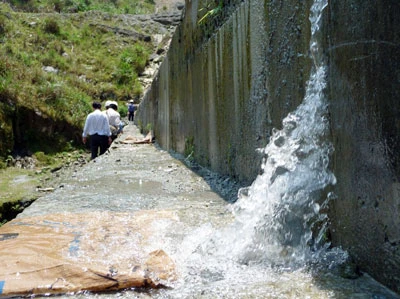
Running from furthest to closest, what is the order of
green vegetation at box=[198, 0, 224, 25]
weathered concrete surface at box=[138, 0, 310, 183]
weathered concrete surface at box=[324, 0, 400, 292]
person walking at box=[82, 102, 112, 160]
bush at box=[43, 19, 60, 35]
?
bush at box=[43, 19, 60, 35]
person walking at box=[82, 102, 112, 160]
green vegetation at box=[198, 0, 224, 25]
weathered concrete surface at box=[138, 0, 310, 183]
weathered concrete surface at box=[324, 0, 400, 292]

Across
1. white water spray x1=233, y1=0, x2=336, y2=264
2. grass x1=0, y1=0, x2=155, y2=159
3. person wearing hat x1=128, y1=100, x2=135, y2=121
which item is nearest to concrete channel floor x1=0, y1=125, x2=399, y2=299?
white water spray x1=233, y1=0, x2=336, y2=264

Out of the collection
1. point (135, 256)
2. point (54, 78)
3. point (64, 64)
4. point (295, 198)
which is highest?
point (64, 64)

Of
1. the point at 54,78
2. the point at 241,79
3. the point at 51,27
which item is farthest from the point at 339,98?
the point at 51,27

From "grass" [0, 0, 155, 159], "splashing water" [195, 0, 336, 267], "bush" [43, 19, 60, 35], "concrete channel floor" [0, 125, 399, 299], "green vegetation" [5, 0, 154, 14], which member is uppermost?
"green vegetation" [5, 0, 154, 14]

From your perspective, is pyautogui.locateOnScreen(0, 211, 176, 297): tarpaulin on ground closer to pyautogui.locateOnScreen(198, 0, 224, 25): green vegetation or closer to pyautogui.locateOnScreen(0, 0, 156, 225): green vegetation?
pyautogui.locateOnScreen(198, 0, 224, 25): green vegetation

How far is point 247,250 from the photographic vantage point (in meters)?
1.80

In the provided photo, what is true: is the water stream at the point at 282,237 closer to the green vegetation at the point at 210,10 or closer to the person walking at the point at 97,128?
the green vegetation at the point at 210,10

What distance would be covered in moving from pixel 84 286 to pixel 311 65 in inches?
50.3

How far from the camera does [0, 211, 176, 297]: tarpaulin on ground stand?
1.47m

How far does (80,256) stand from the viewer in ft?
5.63

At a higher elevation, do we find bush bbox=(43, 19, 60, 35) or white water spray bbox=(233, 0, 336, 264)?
bush bbox=(43, 19, 60, 35)

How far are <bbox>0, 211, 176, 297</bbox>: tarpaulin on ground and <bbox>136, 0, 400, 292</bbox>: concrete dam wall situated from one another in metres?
0.71

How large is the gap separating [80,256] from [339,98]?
1.18m

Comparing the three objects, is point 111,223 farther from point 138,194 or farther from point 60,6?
point 60,6
